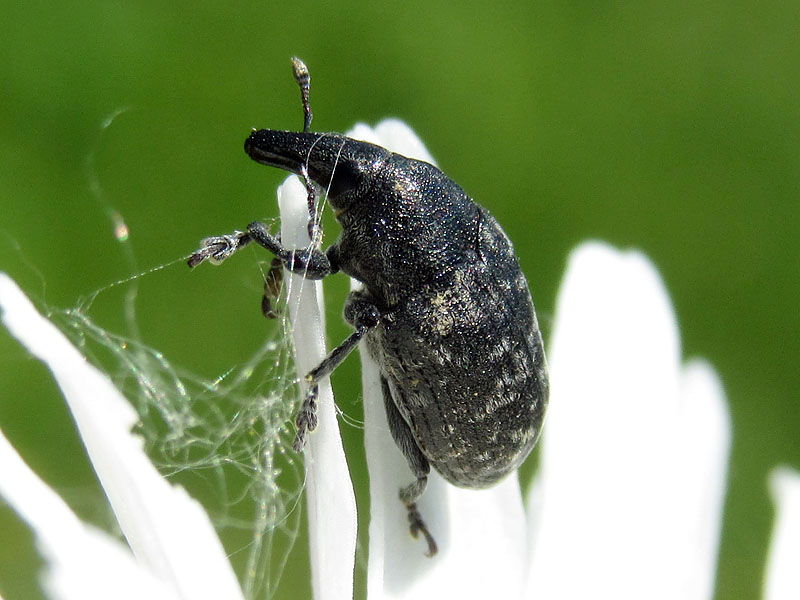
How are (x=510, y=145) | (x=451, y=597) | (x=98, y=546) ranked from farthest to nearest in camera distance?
(x=510, y=145), (x=451, y=597), (x=98, y=546)

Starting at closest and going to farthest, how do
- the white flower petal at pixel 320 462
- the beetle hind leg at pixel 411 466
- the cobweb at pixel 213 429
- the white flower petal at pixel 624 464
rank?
the white flower petal at pixel 320 462 → the beetle hind leg at pixel 411 466 → the white flower petal at pixel 624 464 → the cobweb at pixel 213 429

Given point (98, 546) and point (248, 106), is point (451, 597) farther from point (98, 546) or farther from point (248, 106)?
point (248, 106)

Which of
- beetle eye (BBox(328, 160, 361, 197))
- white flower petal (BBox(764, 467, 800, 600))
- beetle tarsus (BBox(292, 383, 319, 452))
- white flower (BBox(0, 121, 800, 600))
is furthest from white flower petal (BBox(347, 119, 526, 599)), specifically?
white flower petal (BBox(764, 467, 800, 600))

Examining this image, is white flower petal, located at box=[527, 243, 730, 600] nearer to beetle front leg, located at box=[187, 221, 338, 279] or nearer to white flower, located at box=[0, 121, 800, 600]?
white flower, located at box=[0, 121, 800, 600]

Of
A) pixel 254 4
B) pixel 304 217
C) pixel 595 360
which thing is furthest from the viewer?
pixel 254 4

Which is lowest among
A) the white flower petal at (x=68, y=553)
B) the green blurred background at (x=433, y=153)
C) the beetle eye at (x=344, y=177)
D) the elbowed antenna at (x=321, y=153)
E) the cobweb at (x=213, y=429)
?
the white flower petal at (x=68, y=553)

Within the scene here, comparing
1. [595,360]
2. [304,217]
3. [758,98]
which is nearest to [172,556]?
[304,217]

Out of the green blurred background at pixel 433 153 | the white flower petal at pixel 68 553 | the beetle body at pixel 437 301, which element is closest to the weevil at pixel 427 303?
the beetle body at pixel 437 301

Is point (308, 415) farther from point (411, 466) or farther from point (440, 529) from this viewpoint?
point (440, 529)

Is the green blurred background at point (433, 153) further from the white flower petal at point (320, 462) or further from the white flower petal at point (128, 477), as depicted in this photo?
the white flower petal at point (128, 477)
